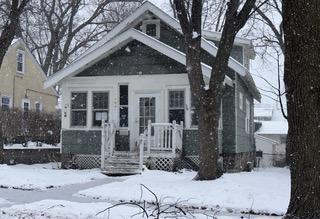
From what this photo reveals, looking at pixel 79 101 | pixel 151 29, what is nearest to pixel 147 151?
pixel 79 101

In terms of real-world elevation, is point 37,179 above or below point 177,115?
below

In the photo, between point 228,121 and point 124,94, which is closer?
point 228,121

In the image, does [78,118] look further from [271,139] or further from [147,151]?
[271,139]

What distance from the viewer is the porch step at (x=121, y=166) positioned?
16750 millimetres

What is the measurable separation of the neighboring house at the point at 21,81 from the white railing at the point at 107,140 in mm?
12180

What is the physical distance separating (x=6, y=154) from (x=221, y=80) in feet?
33.1

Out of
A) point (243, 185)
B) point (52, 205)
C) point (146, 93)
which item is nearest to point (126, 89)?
point (146, 93)

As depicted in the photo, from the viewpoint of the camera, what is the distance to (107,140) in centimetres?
1817

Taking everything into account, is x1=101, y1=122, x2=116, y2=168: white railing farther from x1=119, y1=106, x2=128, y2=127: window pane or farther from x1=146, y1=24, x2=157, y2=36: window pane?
x1=146, y1=24, x2=157, y2=36: window pane

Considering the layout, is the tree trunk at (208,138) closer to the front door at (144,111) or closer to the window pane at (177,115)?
the window pane at (177,115)

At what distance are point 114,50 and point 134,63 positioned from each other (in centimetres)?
93

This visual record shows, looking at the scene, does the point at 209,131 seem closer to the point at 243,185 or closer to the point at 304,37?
the point at 243,185

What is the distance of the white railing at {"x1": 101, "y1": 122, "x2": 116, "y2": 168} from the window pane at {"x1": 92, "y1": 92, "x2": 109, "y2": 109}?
3.96ft

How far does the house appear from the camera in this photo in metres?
18.2
